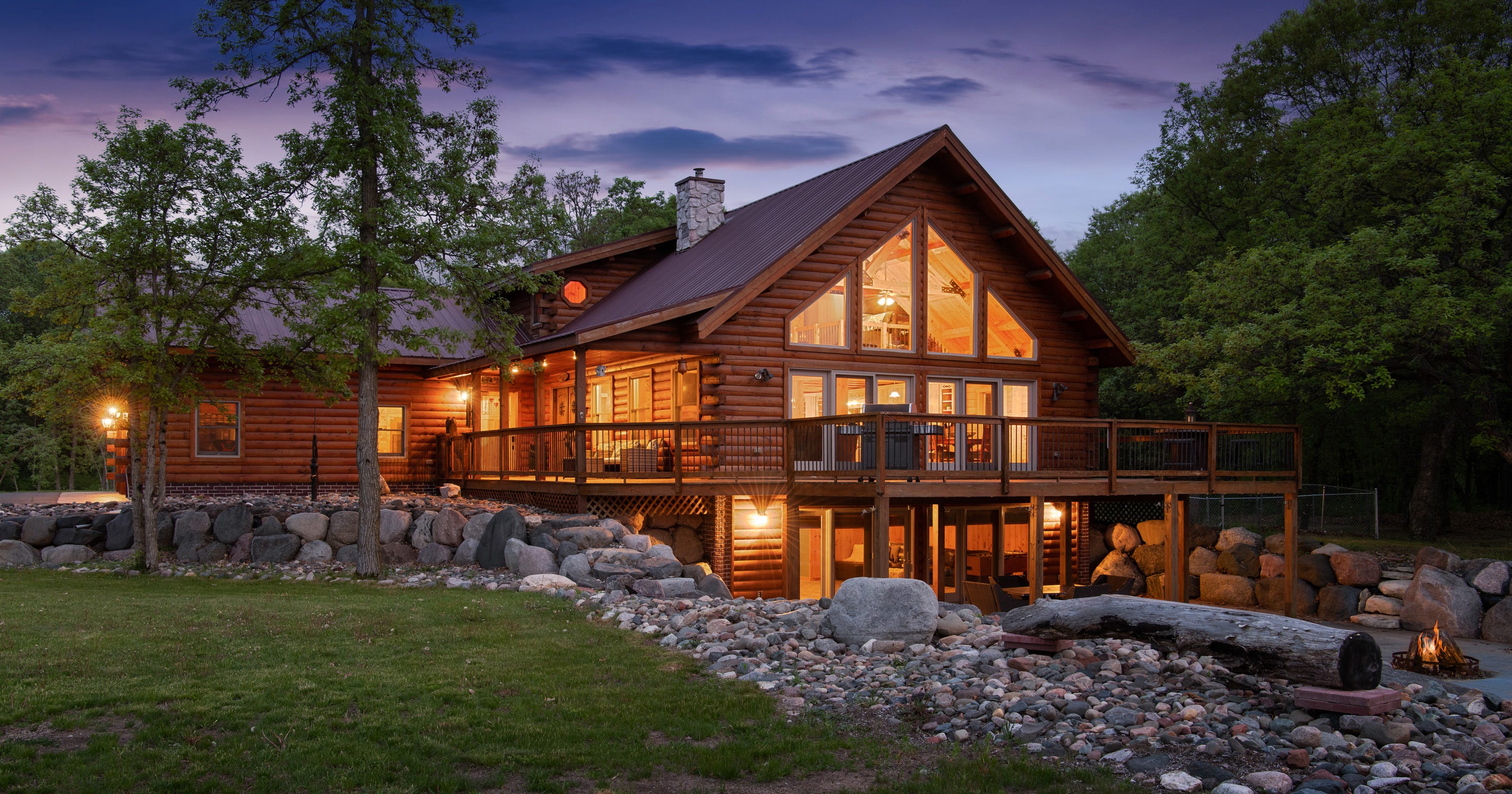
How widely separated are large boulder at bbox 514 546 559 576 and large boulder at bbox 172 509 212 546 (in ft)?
17.2

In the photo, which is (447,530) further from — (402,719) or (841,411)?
(402,719)

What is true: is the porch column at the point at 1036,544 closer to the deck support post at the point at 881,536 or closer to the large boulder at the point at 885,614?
the deck support post at the point at 881,536

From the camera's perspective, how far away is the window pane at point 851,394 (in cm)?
1939

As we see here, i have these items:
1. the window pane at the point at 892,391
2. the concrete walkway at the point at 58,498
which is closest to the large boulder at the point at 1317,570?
the window pane at the point at 892,391

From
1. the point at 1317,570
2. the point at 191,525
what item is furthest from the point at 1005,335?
the point at 191,525

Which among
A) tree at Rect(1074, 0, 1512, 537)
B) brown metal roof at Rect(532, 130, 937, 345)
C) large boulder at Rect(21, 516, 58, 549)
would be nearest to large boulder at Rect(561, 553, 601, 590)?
brown metal roof at Rect(532, 130, 937, 345)

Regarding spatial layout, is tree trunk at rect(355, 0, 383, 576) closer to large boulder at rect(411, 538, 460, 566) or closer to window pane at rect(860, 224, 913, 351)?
large boulder at rect(411, 538, 460, 566)

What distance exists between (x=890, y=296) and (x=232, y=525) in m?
11.8

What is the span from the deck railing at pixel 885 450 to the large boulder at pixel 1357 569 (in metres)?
2.14

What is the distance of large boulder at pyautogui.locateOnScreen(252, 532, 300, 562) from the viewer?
16.2m

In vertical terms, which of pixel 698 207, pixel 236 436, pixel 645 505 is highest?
pixel 698 207

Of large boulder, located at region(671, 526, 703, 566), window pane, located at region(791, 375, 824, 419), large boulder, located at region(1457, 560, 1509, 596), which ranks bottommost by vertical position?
large boulder, located at region(1457, 560, 1509, 596)

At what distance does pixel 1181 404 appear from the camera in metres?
24.8

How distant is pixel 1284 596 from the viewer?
19.4 meters
